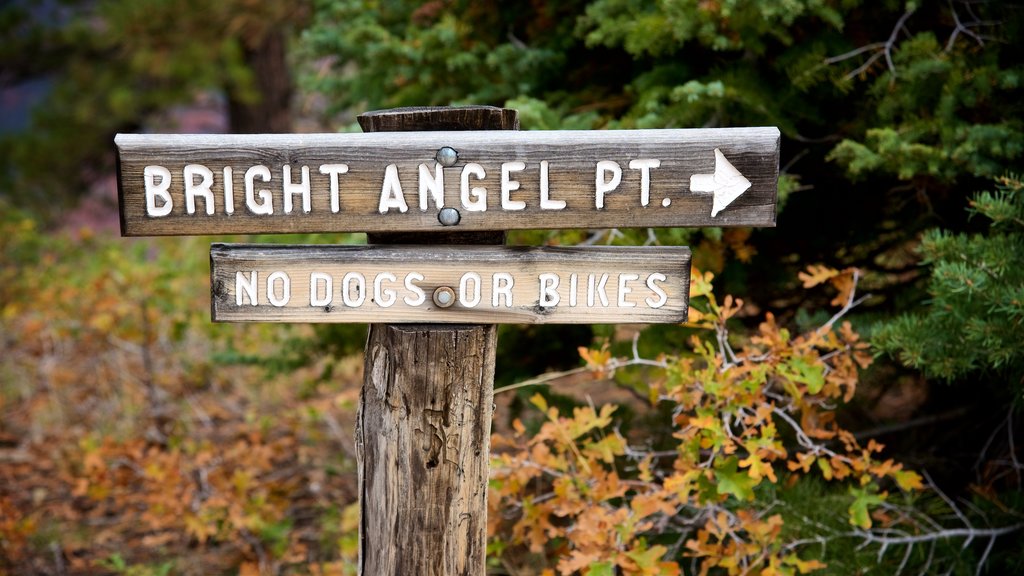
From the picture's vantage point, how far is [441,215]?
6.37 ft

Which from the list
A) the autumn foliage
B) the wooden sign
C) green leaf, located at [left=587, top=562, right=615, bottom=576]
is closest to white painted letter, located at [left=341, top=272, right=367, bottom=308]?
the wooden sign

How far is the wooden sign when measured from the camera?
6.32 ft

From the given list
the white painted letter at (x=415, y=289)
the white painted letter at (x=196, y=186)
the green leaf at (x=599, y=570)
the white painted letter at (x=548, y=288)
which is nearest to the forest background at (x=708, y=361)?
the green leaf at (x=599, y=570)

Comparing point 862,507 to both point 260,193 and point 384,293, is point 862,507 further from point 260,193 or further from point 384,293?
point 260,193

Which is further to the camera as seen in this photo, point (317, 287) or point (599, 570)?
point (599, 570)

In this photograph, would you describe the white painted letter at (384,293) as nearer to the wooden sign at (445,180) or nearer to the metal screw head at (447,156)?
the wooden sign at (445,180)

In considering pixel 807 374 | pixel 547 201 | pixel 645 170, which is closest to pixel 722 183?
pixel 645 170

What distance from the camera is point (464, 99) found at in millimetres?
3482

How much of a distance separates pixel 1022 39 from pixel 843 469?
1.44 metres

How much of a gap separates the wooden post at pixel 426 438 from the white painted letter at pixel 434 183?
5.0 inches

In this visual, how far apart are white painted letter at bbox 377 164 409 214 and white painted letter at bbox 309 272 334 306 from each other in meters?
0.20

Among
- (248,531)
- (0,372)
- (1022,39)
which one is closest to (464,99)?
(1022,39)

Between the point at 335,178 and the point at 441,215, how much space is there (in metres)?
0.25

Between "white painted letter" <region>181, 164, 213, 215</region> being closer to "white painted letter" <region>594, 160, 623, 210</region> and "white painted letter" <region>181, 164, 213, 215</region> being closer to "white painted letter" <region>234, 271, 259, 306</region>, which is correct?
"white painted letter" <region>234, 271, 259, 306</region>
